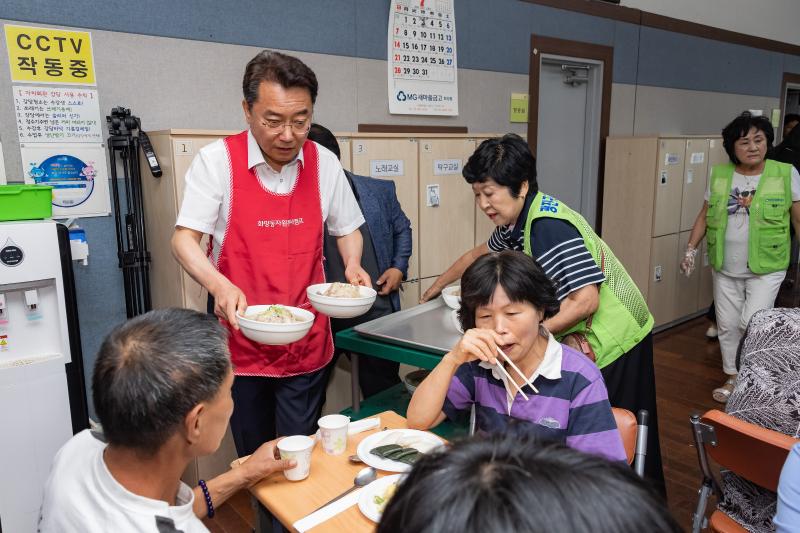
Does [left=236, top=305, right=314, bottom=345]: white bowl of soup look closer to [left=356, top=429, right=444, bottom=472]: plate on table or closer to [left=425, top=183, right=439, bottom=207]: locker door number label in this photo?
[left=356, top=429, right=444, bottom=472]: plate on table

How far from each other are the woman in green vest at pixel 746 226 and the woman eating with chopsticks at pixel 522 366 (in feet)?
8.89

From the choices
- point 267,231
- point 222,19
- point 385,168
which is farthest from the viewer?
point 385,168

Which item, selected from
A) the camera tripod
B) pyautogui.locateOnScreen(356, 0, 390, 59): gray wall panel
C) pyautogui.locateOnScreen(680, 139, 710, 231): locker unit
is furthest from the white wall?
the camera tripod

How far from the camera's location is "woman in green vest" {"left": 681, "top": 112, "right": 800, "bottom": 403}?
3.74 metres

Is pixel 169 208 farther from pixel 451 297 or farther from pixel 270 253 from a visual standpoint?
pixel 451 297

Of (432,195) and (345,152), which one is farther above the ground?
(345,152)

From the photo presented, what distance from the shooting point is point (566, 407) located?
4.82ft

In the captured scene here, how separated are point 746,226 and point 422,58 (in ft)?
7.86

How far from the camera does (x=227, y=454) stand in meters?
2.86

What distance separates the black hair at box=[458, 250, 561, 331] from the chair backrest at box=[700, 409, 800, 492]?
0.55 m

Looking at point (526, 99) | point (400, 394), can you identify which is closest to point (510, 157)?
point (400, 394)

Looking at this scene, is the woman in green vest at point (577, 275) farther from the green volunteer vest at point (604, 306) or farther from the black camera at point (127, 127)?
the black camera at point (127, 127)

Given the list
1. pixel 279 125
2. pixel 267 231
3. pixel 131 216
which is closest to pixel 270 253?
pixel 267 231

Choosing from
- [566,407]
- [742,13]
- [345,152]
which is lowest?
[566,407]
